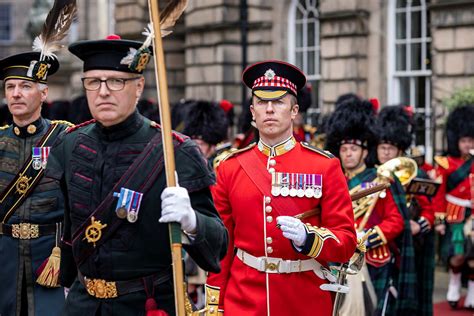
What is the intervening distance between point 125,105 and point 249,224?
1303 mm

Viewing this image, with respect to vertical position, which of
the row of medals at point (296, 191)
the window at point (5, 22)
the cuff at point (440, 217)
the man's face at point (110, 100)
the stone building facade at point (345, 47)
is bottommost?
the cuff at point (440, 217)

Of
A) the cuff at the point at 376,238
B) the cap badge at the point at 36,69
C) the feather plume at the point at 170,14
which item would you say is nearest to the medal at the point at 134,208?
the feather plume at the point at 170,14

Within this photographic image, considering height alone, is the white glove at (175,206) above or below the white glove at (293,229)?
Answer: above

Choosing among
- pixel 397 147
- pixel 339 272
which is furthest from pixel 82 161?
pixel 397 147

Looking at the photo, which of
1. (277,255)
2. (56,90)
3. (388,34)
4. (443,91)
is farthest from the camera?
(56,90)

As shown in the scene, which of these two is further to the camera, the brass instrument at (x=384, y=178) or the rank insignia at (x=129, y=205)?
the brass instrument at (x=384, y=178)

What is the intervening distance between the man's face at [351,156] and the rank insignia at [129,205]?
358 cm

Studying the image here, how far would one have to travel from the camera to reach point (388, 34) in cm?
1474

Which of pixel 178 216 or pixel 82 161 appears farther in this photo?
pixel 82 161

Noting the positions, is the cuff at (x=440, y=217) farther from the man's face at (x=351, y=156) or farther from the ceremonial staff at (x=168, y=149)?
the ceremonial staff at (x=168, y=149)

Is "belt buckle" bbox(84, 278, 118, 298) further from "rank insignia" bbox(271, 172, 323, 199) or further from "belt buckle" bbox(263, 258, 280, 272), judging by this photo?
"rank insignia" bbox(271, 172, 323, 199)

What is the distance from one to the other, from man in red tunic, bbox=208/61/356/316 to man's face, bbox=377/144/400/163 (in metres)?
3.26

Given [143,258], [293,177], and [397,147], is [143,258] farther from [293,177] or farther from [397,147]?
[397,147]

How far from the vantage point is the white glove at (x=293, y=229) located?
4.73 m
